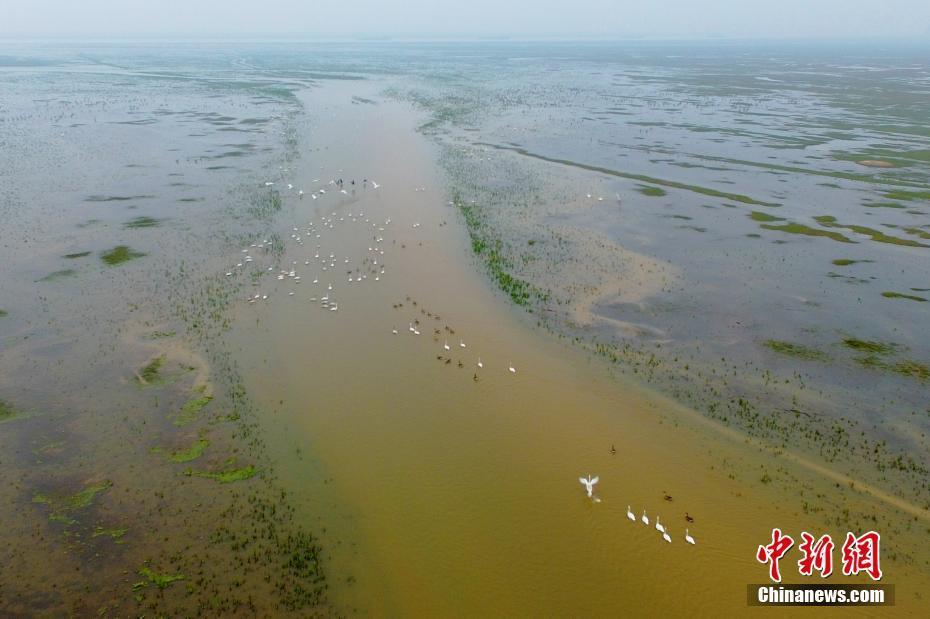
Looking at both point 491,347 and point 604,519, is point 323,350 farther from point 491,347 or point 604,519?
point 604,519

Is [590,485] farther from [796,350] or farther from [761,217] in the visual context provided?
[761,217]

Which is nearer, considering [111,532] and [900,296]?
[111,532]

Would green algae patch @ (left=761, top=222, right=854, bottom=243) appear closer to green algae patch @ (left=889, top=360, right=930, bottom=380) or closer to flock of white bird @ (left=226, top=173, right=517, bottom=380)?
green algae patch @ (left=889, top=360, right=930, bottom=380)

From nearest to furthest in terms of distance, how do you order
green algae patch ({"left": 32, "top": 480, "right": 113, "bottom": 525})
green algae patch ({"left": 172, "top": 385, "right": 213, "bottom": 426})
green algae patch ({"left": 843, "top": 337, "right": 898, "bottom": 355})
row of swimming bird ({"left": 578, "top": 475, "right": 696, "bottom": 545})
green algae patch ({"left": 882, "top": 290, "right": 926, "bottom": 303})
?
green algae patch ({"left": 32, "top": 480, "right": 113, "bottom": 525}) < row of swimming bird ({"left": 578, "top": 475, "right": 696, "bottom": 545}) < green algae patch ({"left": 172, "top": 385, "right": 213, "bottom": 426}) < green algae patch ({"left": 843, "top": 337, "right": 898, "bottom": 355}) < green algae patch ({"left": 882, "top": 290, "right": 926, "bottom": 303})

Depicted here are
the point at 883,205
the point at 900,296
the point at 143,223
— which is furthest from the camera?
the point at 883,205

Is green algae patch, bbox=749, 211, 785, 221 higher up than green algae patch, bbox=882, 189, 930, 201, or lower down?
lower down

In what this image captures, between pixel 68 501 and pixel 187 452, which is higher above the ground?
pixel 187 452

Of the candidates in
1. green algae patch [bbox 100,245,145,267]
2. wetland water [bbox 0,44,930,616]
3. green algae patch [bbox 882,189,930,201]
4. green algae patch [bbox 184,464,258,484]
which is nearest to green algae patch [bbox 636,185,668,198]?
wetland water [bbox 0,44,930,616]

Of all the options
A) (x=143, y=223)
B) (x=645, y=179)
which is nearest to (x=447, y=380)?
(x=143, y=223)
